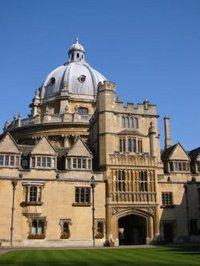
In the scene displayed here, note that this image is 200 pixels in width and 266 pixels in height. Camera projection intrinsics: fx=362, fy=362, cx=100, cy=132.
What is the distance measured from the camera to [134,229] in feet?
151

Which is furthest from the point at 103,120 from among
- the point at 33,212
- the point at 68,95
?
the point at 68,95

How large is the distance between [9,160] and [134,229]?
17.9 metres

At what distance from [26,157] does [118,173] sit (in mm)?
11201

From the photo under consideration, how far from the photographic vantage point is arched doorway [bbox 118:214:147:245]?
4366cm

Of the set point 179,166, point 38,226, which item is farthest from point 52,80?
point 38,226

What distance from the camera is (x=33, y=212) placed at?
39750 mm

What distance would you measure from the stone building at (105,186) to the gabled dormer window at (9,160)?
0.11 meters

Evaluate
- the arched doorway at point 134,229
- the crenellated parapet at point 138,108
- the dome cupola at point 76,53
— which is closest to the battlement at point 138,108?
the crenellated parapet at point 138,108

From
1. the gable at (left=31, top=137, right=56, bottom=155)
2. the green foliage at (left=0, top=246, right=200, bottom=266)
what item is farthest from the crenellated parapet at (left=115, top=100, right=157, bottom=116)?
the green foliage at (left=0, top=246, right=200, bottom=266)

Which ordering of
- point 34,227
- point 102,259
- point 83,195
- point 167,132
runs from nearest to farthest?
1. point 102,259
2. point 34,227
3. point 83,195
4. point 167,132

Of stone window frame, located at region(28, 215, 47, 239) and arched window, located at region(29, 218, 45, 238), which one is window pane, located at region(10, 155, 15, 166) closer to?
stone window frame, located at region(28, 215, 47, 239)

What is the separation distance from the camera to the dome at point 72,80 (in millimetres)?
67188

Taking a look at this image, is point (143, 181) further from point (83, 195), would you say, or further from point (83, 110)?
point (83, 110)

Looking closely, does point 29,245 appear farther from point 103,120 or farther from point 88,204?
point 103,120
